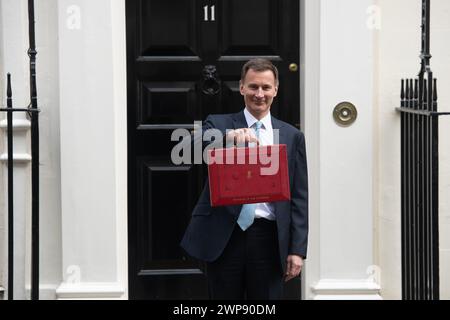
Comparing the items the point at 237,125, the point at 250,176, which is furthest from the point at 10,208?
the point at 250,176

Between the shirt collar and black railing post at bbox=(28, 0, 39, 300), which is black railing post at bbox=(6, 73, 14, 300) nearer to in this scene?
black railing post at bbox=(28, 0, 39, 300)

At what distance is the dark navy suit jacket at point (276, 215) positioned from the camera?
4.64 m

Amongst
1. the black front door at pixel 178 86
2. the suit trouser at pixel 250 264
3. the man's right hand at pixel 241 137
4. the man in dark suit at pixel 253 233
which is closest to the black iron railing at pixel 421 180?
the black front door at pixel 178 86

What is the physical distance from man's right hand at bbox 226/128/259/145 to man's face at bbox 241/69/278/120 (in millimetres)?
185

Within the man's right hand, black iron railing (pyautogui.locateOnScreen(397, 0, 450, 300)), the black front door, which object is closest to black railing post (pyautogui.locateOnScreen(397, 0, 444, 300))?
black iron railing (pyautogui.locateOnScreen(397, 0, 450, 300))

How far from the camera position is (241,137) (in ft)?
14.6

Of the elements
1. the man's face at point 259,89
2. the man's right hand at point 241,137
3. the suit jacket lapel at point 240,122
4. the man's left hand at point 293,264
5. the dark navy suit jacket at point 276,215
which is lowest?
the man's left hand at point 293,264

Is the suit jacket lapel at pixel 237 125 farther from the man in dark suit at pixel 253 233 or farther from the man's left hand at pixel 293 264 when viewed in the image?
the man's left hand at pixel 293 264

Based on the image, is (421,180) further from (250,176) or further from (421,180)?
(250,176)

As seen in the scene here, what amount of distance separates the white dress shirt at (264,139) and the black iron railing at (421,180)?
3.11 feet

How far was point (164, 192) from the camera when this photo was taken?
613 cm

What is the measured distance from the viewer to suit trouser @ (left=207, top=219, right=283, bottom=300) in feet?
15.3

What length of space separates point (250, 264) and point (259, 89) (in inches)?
31.7

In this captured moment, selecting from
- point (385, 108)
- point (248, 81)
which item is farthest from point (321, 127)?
point (248, 81)
